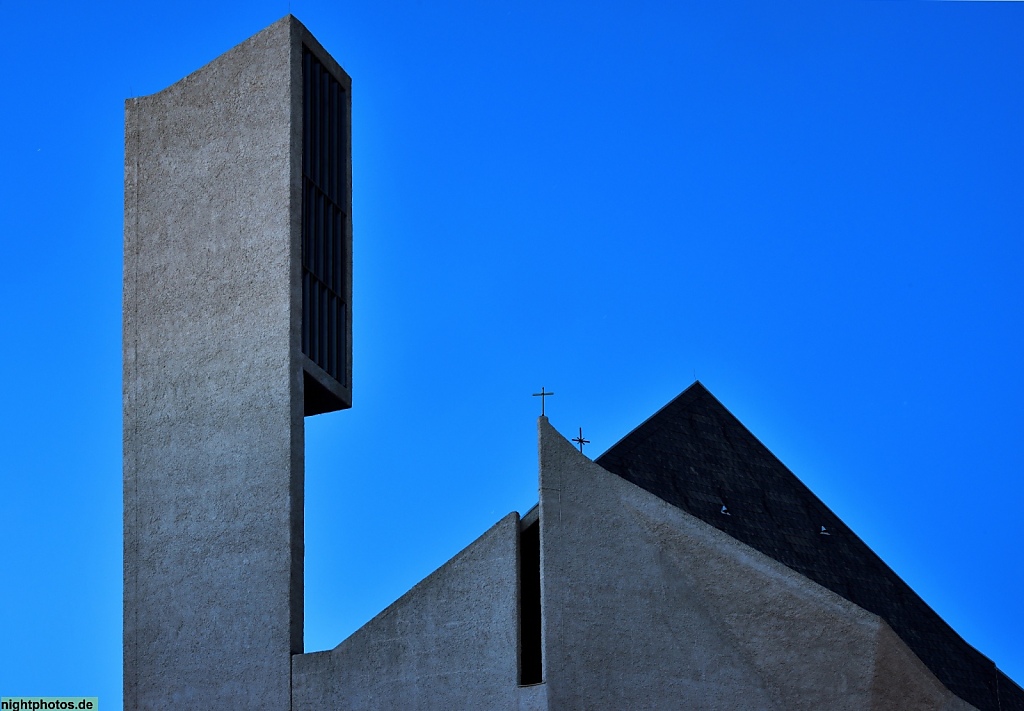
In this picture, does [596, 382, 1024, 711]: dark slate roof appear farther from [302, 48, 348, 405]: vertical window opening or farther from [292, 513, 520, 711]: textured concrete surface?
[292, 513, 520, 711]: textured concrete surface

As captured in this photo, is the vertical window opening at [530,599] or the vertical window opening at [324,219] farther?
the vertical window opening at [324,219]

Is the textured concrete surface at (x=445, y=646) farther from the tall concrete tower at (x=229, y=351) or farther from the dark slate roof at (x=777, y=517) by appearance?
the dark slate roof at (x=777, y=517)

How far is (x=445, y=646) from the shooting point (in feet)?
66.6

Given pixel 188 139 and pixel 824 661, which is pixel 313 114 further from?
pixel 824 661

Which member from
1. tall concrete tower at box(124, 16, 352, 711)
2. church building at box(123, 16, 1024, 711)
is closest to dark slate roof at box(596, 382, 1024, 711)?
church building at box(123, 16, 1024, 711)

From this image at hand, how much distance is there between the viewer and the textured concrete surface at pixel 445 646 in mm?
19984

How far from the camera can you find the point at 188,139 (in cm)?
2489

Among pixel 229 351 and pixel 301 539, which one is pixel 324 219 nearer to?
pixel 229 351

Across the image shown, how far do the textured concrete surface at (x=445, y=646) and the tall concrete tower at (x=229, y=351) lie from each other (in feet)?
3.41

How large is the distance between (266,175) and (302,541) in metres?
5.03

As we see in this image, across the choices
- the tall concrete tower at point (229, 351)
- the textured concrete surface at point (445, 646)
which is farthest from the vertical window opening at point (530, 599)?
the tall concrete tower at point (229, 351)

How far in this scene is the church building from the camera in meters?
19.7

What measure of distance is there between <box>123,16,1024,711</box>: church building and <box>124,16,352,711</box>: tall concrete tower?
1.2 inches

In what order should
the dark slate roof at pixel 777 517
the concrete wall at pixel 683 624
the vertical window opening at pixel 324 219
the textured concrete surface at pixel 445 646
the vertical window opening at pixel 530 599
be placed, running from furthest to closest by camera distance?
the dark slate roof at pixel 777 517 < the vertical window opening at pixel 324 219 < the vertical window opening at pixel 530 599 < the textured concrete surface at pixel 445 646 < the concrete wall at pixel 683 624
